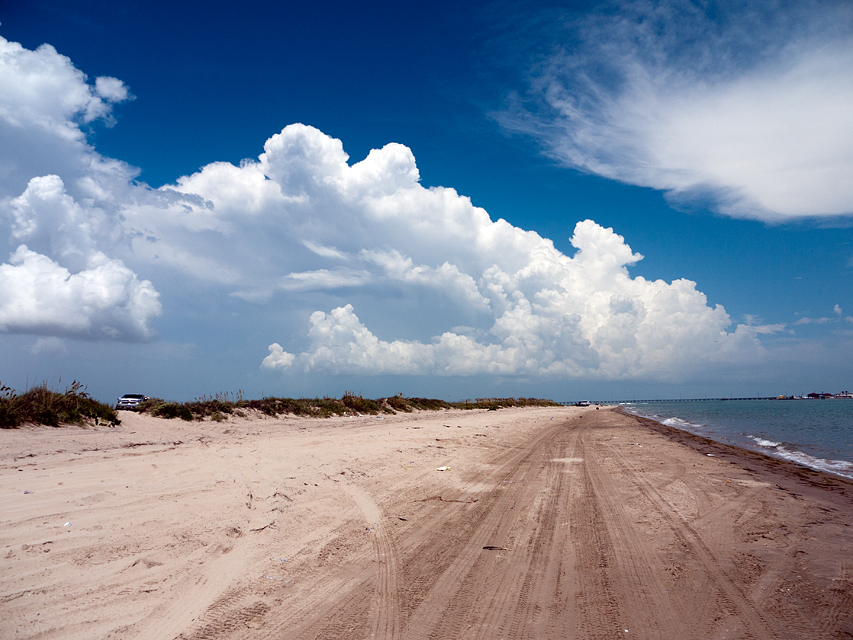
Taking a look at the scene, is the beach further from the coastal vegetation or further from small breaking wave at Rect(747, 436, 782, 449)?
small breaking wave at Rect(747, 436, 782, 449)

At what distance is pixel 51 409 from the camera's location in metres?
13.6

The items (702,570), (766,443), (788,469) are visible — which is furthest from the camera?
(766,443)

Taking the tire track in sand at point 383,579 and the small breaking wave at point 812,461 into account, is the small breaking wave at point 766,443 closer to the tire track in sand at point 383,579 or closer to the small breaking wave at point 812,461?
the small breaking wave at point 812,461

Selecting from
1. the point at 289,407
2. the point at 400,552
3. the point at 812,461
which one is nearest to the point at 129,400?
the point at 289,407

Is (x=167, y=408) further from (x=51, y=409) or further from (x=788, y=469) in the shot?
(x=788, y=469)

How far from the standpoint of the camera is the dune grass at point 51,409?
1255 cm

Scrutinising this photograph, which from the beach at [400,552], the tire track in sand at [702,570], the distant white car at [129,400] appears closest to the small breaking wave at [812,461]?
the beach at [400,552]

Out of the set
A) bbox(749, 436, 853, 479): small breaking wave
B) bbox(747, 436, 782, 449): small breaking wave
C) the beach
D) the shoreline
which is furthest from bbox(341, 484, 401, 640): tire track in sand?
bbox(747, 436, 782, 449): small breaking wave

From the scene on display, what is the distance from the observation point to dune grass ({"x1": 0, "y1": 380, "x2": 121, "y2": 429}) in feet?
41.2

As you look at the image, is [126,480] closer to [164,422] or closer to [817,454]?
[164,422]

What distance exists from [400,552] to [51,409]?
45.5ft

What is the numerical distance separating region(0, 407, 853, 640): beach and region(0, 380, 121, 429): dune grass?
3.41 meters

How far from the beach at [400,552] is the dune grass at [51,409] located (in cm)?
341

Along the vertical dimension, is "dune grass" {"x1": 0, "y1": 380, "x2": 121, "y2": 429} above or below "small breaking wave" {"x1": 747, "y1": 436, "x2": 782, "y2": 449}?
above
